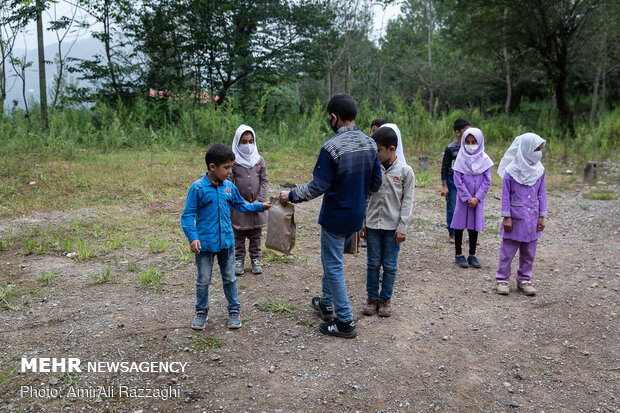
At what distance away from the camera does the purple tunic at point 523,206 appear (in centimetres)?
473

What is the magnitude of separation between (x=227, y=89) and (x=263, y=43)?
5.90ft

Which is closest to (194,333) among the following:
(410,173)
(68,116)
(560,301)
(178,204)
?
(410,173)

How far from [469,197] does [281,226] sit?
8.48 feet

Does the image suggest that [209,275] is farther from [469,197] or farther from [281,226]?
[469,197]

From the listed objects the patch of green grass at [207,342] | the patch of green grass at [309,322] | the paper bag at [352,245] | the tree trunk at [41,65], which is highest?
the tree trunk at [41,65]

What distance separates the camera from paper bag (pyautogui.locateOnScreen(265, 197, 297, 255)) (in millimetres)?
4031

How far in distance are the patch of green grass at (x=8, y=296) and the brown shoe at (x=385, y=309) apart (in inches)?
127

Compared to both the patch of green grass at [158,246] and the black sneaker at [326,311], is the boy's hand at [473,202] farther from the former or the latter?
the patch of green grass at [158,246]

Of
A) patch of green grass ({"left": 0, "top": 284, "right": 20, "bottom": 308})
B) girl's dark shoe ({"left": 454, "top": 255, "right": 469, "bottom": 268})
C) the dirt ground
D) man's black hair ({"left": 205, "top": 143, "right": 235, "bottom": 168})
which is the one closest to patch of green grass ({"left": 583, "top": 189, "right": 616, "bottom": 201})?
the dirt ground

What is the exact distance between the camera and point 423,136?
49.2ft

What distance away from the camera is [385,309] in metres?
4.27

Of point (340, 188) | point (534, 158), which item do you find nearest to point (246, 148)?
point (340, 188)

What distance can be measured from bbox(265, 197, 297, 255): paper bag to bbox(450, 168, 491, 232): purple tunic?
7.83 feet
